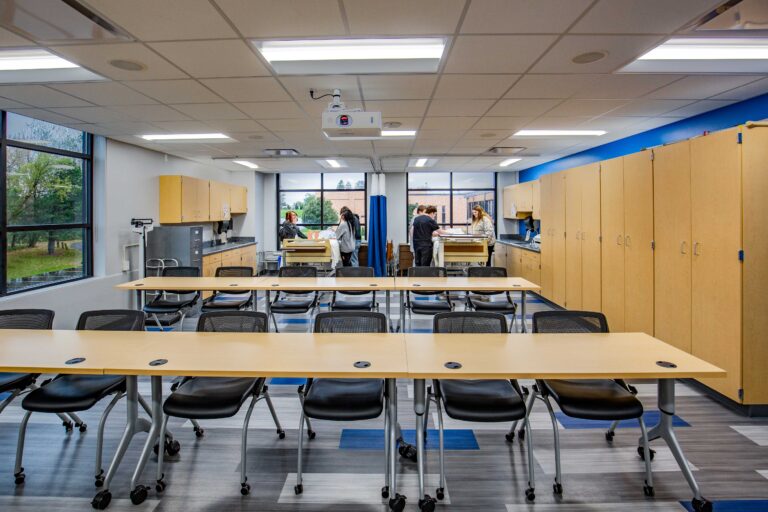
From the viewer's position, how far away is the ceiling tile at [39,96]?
13.1 feet

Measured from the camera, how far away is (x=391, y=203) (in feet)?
39.2

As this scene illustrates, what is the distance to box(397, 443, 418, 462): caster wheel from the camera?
2.85m

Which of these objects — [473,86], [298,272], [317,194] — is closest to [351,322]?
[473,86]

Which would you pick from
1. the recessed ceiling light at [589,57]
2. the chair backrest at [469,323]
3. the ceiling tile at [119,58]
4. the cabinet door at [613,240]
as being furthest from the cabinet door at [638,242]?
the ceiling tile at [119,58]

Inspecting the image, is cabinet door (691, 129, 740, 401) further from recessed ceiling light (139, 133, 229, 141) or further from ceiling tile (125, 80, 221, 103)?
recessed ceiling light (139, 133, 229, 141)

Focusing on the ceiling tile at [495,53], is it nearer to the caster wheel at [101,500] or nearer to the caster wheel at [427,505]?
the caster wheel at [427,505]

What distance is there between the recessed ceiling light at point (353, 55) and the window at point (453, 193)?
8.59m

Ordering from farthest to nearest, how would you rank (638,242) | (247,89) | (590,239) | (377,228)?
1. (377,228)
2. (590,239)
3. (638,242)
4. (247,89)

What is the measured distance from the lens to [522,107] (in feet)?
15.9

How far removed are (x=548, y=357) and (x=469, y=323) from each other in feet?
2.40

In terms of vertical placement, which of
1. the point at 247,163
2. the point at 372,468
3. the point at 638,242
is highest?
the point at 247,163

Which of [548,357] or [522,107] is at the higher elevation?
[522,107]

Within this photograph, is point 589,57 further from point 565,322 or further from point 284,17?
point 284,17

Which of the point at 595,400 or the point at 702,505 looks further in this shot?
the point at 595,400
